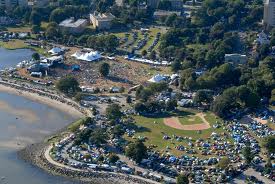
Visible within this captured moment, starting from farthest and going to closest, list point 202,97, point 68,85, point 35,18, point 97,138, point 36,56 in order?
point 35,18 < point 36,56 < point 68,85 < point 202,97 < point 97,138

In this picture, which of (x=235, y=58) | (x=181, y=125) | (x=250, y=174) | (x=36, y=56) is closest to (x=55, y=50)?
(x=36, y=56)

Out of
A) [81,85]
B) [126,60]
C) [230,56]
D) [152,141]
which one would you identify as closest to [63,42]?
[126,60]

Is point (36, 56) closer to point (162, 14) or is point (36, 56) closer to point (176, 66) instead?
point (176, 66)

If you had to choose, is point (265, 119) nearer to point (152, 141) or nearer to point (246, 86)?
point (246, 86)

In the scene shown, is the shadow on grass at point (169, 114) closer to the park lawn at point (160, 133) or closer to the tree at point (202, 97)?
the park lawn at point (160, 133)

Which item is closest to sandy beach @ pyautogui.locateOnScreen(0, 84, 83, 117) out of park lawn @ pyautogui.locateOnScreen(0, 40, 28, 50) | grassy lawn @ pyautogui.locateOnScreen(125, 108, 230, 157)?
grassy lawn @ pyautogui.locateOnScreen(125, 108, 230, 157)

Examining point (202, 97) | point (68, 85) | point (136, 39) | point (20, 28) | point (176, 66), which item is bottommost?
point (202, 97)
